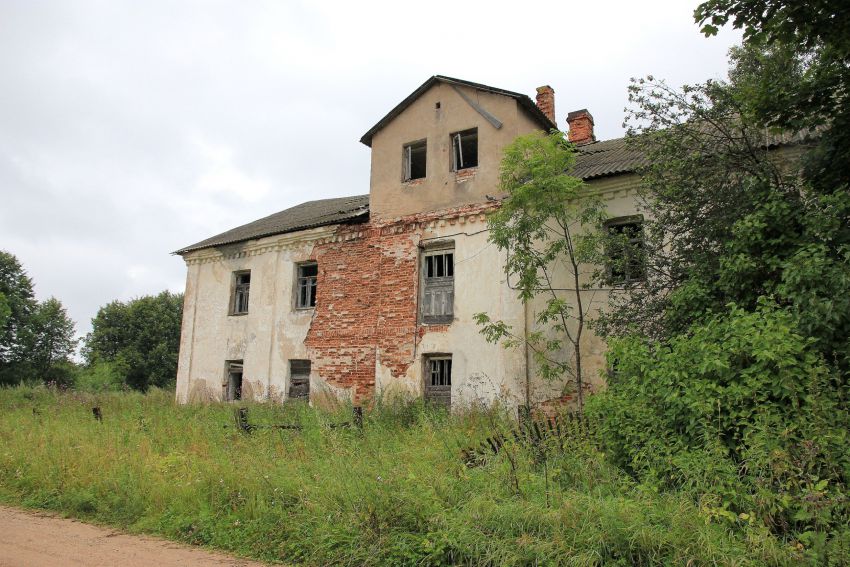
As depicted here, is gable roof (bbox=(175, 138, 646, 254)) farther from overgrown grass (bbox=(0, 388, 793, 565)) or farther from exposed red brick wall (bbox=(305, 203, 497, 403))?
overgrown grass (bbox=(0, 388, 793, 565))

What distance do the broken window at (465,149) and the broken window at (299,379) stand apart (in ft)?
22.4

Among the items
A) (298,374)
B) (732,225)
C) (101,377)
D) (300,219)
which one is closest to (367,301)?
(298,374)

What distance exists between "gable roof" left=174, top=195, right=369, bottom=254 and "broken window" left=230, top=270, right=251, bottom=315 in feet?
3.68

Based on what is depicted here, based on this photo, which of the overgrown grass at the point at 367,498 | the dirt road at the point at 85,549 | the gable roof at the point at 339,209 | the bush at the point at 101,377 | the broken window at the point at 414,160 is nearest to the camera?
the overgrown grass at the point at 367,498

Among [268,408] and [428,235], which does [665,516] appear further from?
[268,408]

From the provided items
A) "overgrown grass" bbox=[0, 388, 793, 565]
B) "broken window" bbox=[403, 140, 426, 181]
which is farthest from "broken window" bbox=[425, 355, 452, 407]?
"broken window" bbox=[403, 140, 426, 181]

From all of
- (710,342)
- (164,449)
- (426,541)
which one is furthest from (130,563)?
(710,342)


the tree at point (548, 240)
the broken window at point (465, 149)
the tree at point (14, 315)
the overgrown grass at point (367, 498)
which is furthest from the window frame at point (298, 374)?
the tree at point (14, 315)

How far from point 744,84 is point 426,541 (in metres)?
7.78

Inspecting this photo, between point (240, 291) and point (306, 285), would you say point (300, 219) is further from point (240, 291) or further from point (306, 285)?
point (240, 291)

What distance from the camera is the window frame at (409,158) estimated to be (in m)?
15.0

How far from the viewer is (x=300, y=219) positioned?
1834cm

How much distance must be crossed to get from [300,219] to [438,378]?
766 cm

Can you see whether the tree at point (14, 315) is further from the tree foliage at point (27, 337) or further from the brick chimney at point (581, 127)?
the brick chimney at point (581, 127)
